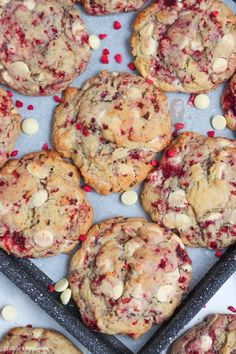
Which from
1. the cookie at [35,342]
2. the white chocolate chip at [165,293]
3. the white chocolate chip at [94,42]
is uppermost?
the white chocolate chip at [94,42]

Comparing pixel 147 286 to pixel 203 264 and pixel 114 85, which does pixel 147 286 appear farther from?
pixel 114 85

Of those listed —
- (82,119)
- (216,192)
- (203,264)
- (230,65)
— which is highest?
(230,65)

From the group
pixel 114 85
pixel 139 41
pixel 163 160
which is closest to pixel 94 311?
pixel 163 160

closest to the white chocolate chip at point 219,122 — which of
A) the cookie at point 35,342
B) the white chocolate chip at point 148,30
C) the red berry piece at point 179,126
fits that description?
the red berry piece at point 179,126

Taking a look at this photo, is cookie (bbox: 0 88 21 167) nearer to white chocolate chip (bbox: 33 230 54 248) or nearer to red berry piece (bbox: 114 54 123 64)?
white chocolate chip (bbox: 33 230 54 248)

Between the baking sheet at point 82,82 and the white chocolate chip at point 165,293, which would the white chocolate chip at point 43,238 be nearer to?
the baking sheet at point 82,82

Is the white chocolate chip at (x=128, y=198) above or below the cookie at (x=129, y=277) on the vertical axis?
above
